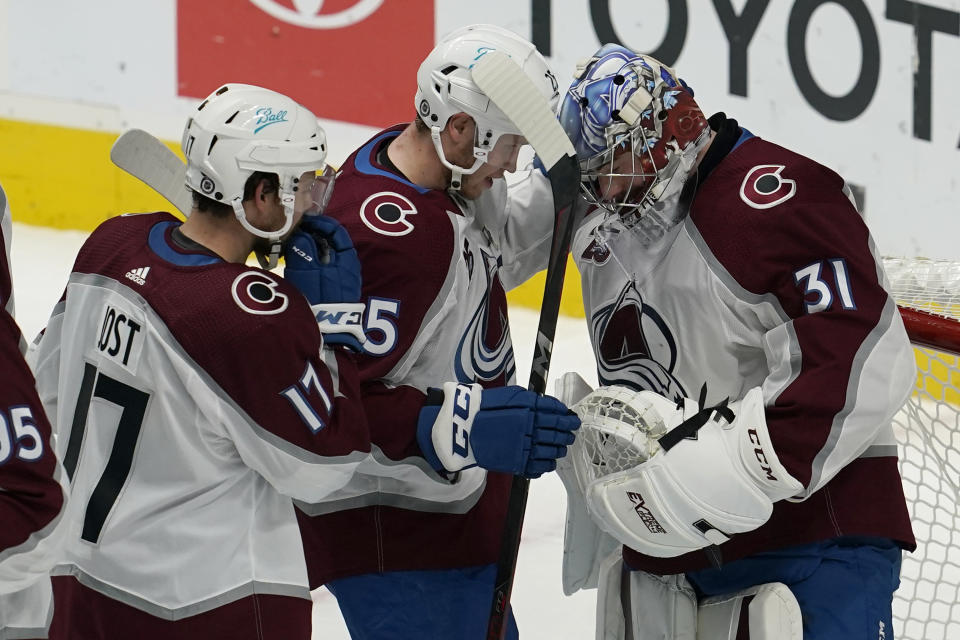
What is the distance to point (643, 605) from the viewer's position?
2.22 m

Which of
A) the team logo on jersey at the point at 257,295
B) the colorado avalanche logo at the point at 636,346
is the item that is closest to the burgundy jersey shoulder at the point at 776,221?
the colorado avalanche logo at the point at 636,346

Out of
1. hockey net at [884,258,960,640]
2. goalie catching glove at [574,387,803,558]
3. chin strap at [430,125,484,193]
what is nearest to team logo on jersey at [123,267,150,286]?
chin strap at [430,125,484,193]

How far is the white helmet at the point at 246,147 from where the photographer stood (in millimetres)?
1770

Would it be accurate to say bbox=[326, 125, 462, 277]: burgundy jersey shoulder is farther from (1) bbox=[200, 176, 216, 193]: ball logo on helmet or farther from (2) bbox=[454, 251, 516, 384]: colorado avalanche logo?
(1) bbox=[200, 176, 216, 193]: ball logo on helmet

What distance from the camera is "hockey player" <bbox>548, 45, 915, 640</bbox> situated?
191 cm

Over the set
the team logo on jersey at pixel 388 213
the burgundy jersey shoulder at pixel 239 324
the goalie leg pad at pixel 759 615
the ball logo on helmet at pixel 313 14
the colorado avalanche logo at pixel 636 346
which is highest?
the ball logo on helmet at pixel 313 14

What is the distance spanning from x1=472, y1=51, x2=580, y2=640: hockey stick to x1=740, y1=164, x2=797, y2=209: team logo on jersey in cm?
24

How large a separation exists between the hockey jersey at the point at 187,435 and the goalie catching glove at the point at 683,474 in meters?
0.39

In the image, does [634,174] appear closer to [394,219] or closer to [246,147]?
[394,219]

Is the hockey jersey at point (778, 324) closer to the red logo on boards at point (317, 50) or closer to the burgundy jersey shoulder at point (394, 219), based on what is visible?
the burgundy jersey shoulder at point (394, 219)

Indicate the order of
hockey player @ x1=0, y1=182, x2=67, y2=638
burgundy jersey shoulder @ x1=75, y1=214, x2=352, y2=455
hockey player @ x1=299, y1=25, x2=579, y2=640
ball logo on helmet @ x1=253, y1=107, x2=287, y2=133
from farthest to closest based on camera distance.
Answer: hockey player @ x1=299, y1=25, x2=579, y2=640 → ball logo on helmet @ x1=253, y1=107, x2=287, y2=133 → burgundy jersey shoulder @ x1=75, y1=214, x2=352, y2=455 → hockey player @ x1=0, y1=182, x2=67, y2=638

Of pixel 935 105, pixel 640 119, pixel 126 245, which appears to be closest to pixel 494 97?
pixel 640 119

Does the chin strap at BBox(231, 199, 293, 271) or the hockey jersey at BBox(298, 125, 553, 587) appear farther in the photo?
the hockey jersey at BBox(298, 125, 553, 587)

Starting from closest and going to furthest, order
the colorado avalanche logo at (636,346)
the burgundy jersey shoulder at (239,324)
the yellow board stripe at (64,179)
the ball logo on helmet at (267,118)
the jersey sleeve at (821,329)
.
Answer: the burgundy jersey shoulder at (239,324), the ball logo on helmet at (267,118), the jersey sleeve at (821,329), the colorado avalanche logo at (636,346), the yellow board stripe at (64,179)
